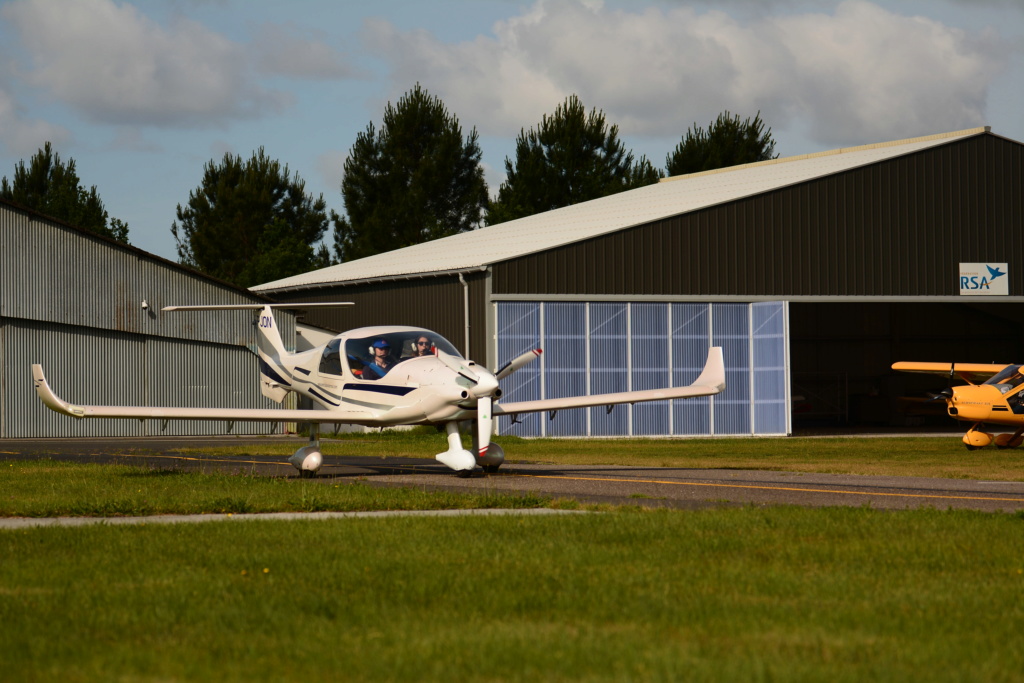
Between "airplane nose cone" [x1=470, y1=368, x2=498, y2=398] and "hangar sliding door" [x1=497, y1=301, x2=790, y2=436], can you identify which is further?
"hangar sliding door" [x1=497, y1=301, x2=790, y2=436]

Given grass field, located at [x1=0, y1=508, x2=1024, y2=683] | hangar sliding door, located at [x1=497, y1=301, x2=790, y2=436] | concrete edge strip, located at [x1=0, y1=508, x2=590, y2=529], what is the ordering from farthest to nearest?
hangar sliding door, located at [x1=497, y1=301, x2=790, y2=436] → concrete edge strip, located at [x1=0, y1=508, x2=590, y2=529] → grass field, located at [x1=0, y1=508, x2=1024, y2=683]

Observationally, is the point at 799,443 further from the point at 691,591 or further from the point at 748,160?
the point at 748,160

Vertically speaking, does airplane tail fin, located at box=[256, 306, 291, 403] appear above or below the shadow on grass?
above

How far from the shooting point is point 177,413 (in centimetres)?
1655

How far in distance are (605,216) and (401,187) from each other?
133 feet

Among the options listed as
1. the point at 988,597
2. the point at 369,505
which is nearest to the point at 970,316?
the point at 369,505

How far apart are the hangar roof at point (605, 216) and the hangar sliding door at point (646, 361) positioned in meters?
2.31

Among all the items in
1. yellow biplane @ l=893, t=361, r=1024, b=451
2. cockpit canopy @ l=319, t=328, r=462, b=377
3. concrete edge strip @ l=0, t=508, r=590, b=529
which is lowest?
concrete edge strip @ l=0, t=508, r=590, b=529

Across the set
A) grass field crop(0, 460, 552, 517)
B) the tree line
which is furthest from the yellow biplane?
the tree line

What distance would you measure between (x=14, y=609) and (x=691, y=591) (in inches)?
148

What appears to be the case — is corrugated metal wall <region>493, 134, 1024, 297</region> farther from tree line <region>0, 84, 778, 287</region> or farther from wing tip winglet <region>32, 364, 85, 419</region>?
tree line <region>0, 84, 778, 287</region>

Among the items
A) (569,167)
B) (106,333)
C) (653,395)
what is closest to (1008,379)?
(653,395)

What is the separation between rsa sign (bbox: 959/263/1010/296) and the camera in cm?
3653

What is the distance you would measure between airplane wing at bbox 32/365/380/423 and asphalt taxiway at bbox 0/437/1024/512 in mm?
872
